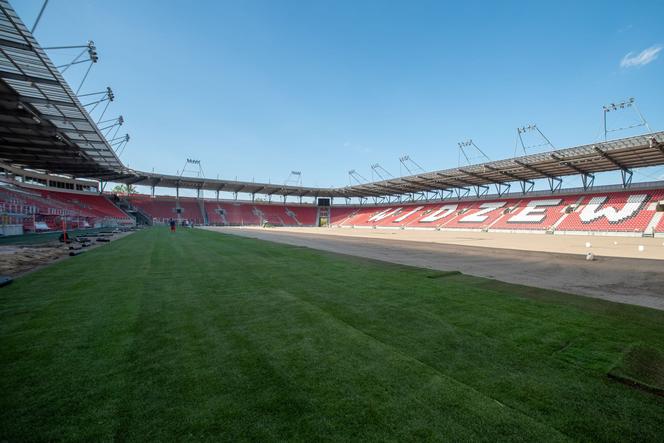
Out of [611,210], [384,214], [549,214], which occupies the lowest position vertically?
[549,214]

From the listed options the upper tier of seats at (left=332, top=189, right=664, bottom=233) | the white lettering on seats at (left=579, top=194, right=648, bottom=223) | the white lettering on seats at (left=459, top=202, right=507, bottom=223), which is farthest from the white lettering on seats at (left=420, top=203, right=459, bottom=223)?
the white lettering on seats at (left=579, top=194, right=648, bottom=223)

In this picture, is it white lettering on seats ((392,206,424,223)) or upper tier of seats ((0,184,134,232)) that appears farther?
white lettering on seats ((392,206,424,223))

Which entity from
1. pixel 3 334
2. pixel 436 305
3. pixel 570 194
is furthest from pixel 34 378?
pixel 570 194

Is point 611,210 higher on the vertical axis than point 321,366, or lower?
higher

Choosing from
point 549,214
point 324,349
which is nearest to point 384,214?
point 549,214

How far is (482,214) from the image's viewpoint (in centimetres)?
4738

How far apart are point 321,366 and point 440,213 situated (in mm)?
56002

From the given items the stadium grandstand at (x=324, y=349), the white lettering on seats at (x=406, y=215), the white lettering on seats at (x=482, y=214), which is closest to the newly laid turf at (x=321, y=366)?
the stadium grandstand at (x=324, y=349)

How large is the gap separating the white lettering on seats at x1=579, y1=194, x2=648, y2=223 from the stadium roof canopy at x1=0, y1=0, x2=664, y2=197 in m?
4.14

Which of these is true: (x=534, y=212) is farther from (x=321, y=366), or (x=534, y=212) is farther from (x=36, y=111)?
(x=36, y=111)

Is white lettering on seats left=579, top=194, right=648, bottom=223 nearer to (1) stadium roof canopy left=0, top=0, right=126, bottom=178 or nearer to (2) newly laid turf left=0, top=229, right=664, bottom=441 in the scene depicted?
(2) newly laid turf left=0, top=229, right=664, bottom=441

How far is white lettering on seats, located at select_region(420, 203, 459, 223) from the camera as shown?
175 feet

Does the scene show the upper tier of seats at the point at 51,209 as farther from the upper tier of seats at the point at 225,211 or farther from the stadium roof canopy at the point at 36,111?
the upper tier of seats at the point at 225,211

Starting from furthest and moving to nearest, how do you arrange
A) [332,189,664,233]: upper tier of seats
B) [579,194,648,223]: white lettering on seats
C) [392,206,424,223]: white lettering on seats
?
[392,206,424,223]: white lettering on seats
[579,194,648,223]: white lettering on seats
[332,189,664,233]: upper tier of seats
